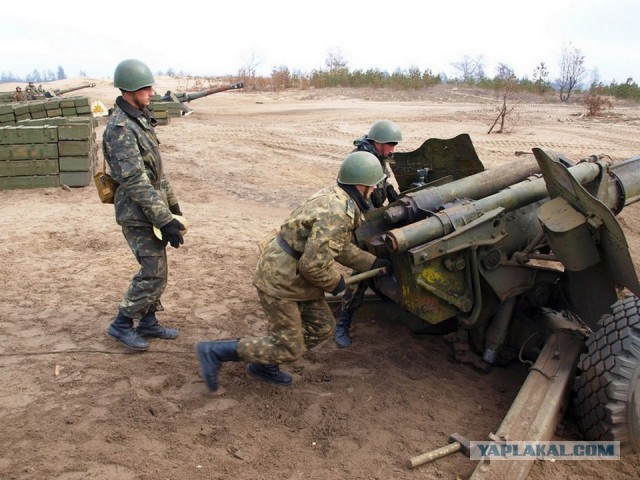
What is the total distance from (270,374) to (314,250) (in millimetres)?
1065

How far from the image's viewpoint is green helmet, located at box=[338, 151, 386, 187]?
3.55 m

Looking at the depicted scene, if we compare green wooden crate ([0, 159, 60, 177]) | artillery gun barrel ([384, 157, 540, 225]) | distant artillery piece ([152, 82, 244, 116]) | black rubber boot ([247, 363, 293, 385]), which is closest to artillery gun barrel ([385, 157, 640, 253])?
artillery gun barrel ([384, 157, 540, 225])

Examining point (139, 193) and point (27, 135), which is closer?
point (139, 193)

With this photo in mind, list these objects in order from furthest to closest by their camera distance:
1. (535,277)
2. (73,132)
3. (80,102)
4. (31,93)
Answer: (31,93) → (80,102) → (73,132) → (535,277)

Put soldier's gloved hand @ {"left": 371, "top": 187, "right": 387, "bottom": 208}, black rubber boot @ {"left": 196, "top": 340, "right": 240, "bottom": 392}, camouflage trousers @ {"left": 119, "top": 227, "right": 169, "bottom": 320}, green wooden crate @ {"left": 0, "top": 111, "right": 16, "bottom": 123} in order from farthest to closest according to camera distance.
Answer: green wooden crate @ {"left": 0, "top": 111, "right": 16, "bottom": 123}, soldier's gloved hand @ {"left": 371, "top": 187, "right": 387, "bottom": 208}, camouflage trousers @ {"left": 119, "top": 227, "right": 169, "bottom": 320}, black rubber boot @ {"left": 196, "top": 340, "right": 240, "bottom": 392}

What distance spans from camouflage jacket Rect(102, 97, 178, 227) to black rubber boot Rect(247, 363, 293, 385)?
1.15 metres

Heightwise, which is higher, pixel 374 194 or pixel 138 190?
pixel 138 190

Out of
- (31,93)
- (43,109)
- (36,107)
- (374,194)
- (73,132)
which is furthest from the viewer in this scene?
(31,93)

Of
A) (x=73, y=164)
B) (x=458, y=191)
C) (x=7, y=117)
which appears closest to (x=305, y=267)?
(x=458, y=191)

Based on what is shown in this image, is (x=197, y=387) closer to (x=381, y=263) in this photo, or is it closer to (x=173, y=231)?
(x=173, y=231)

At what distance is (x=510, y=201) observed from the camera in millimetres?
3955

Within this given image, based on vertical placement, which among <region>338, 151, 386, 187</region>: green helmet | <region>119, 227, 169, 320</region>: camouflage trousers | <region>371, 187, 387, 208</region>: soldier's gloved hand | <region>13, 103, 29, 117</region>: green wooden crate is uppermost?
<region>13, 103, 29, 117</region>: green wooden crate

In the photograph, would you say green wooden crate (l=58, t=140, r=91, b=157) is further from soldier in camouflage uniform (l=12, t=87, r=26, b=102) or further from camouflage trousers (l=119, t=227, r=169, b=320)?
soldier in camouflage uniform (l=12, t=87, r=26, b=102)

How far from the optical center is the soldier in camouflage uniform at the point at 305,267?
11.0 feet
